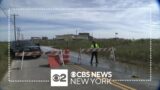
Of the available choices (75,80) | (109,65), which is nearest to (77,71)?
(75,80)

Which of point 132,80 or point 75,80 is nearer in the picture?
point 75,80

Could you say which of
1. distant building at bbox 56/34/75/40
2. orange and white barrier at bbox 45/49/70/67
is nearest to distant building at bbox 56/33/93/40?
distant building at bbox 56/34/75/40

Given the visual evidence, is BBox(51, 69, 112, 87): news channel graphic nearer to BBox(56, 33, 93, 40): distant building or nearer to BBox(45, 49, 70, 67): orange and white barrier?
BBox(45, 49, 70, 67): orange and white barrier

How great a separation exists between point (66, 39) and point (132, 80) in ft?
3.02

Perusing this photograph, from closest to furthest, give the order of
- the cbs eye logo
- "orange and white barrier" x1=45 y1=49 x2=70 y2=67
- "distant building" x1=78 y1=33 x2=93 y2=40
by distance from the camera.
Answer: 1. "distant building" x1=78 y1=33 x2=93 y2=40
2. the cbs eye logo
3. "orange and white barrier" x1=45 y1=49 x2=70 y2=67

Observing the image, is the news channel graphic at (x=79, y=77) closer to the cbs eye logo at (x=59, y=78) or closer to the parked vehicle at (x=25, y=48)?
the cbs eye logo at (x=59, y=78)

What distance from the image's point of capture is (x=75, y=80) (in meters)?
4.21

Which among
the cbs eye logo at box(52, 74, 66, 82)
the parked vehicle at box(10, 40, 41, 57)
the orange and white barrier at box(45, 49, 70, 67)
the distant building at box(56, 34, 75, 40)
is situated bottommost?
the cbs eye logo at box(52, 74, 66, 82)

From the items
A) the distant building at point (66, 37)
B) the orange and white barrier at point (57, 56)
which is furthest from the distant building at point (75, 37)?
the orange and white barrier at point (57, 56)

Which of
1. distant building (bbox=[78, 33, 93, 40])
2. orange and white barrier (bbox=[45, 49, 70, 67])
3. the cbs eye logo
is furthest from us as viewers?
orange and white barrier (bbox=[45, 49, 70, 67])

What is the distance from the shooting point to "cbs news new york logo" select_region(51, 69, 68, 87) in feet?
13.9

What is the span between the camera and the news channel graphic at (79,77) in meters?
4.19

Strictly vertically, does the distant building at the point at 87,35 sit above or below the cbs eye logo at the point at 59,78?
above

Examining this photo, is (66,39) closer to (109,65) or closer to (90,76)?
(90,76)
